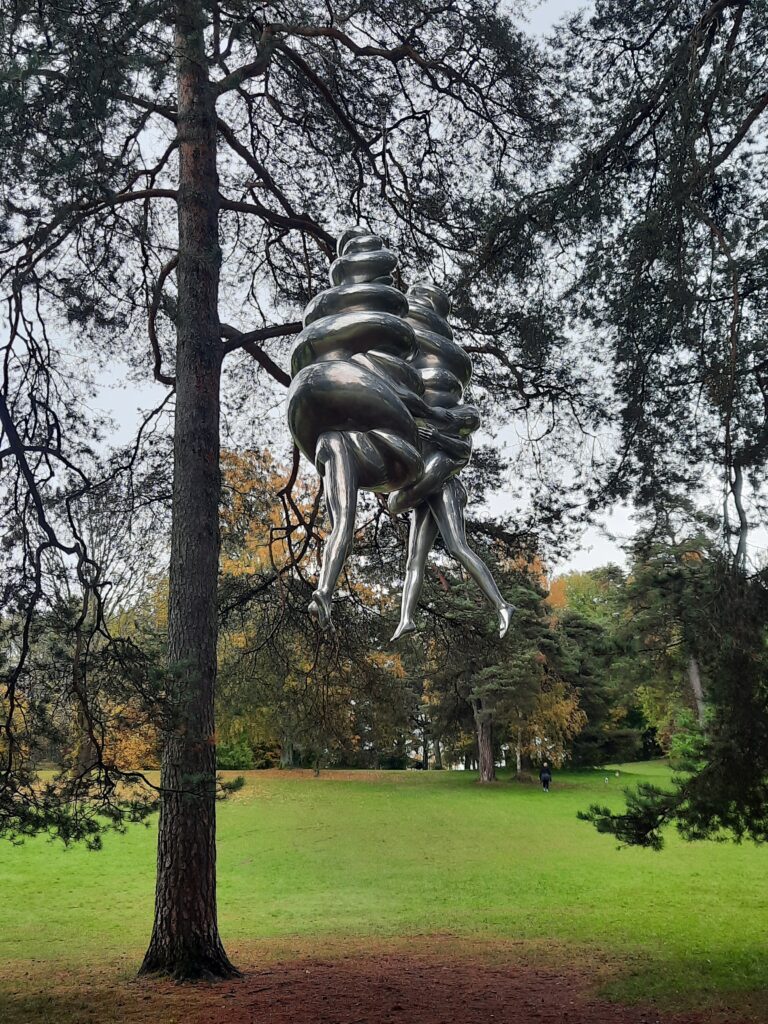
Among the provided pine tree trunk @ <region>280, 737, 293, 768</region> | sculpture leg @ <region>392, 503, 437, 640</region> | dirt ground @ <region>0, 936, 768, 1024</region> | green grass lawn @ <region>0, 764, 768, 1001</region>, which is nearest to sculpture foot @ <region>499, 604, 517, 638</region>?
sculpture leg @ <region>392, 503, 437, 640</region>

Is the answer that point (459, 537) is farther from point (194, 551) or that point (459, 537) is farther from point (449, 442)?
point (194, 551)

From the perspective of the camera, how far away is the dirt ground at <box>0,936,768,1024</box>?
25.3ft

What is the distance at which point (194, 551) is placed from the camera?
8727 mm

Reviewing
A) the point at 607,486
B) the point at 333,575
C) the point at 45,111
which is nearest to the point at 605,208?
the point at 607,486

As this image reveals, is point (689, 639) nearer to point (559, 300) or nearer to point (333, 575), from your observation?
point (559, 300)

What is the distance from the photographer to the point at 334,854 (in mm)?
21656

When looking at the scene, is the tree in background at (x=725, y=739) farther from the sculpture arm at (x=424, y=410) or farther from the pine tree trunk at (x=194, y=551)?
the pine tree trunk at (x=194, y=551)

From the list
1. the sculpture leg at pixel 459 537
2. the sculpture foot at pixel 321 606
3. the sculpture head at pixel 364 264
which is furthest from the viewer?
the sculpture head at pixel 364 264

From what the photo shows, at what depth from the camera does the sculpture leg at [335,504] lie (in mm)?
2549

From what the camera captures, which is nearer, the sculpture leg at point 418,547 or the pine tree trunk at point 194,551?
the sculpture leg at point 418,547

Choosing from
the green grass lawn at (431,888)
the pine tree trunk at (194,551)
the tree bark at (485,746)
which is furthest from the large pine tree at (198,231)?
the tree bark at (485,746)

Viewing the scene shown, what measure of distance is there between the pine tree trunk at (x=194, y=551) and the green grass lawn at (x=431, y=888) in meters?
2.67

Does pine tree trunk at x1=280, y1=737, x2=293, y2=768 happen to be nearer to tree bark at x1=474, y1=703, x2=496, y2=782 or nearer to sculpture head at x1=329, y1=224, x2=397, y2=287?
tree bark at x1=474, y1=703, x2=496, y2=782

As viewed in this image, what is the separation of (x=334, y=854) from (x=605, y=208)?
18.6 metres
